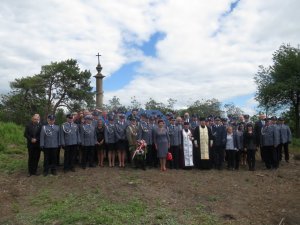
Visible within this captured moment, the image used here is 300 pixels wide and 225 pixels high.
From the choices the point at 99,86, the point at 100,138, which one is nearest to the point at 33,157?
the point at 100,138

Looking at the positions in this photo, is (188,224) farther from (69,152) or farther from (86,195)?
(69,152)

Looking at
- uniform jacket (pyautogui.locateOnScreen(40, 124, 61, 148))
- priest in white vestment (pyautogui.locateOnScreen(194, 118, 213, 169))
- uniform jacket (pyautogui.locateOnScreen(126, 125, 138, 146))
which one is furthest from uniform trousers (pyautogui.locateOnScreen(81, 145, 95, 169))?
priest in white vestment (pyautogui.locateOnScreen(194, 118, 213, 169))

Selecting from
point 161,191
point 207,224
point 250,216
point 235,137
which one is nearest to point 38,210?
point 161,191

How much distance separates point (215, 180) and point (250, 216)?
307cm

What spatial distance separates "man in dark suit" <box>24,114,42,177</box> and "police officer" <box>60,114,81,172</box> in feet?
2.33

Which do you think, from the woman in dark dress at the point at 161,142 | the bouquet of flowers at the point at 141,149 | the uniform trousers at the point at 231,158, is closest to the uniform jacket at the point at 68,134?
the bouquet of flowers at the point at 141,149

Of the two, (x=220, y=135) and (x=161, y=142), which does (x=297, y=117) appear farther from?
(x=161, y=142)

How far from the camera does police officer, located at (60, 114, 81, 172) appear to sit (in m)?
11.6

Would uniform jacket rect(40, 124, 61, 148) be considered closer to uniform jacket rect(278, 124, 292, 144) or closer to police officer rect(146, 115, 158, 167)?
police officer rect(146, 115, 158, 167)

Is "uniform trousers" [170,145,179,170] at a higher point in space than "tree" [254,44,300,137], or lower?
lower

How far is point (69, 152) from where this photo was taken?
11.8 meters

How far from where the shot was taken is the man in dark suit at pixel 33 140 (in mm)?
11367

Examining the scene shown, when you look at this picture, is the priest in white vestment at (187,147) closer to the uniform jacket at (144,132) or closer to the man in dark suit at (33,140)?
the uniform jacket at (144,132)

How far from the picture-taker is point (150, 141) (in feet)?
40.8
